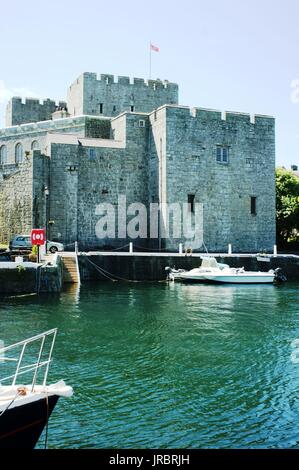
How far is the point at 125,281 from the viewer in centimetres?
3084

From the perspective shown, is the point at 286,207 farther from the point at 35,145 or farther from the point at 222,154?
the point at 35,145

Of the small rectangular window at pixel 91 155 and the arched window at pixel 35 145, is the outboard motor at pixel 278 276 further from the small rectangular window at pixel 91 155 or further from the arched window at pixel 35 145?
the arched window at pixel 35 145

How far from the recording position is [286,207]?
4203 cm

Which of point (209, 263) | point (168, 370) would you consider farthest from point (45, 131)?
point (168, 370)

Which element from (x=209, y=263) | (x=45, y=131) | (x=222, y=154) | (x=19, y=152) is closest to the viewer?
(x=209, y=263)

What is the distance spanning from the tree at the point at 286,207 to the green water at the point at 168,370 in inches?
795

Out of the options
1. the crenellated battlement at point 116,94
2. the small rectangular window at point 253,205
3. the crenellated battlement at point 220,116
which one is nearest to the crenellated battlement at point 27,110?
the crenellated battlement at point 116,94

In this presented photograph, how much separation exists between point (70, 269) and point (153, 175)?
421 inches

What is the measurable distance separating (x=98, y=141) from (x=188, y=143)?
19.7ft

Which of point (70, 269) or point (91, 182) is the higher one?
point (91, 182)

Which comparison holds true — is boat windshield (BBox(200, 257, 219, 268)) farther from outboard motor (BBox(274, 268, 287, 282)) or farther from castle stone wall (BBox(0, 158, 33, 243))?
castle stone wall (BBox(0, 158, 33, 243))

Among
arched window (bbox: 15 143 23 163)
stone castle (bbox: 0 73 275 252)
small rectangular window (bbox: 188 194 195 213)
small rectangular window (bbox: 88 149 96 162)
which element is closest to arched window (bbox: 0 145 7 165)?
arched window (bbox: 15 143 23 163)
